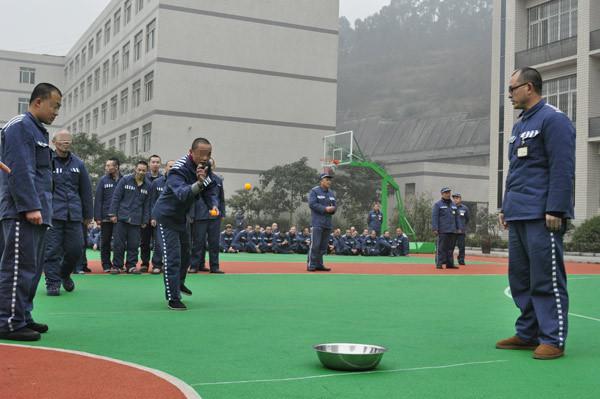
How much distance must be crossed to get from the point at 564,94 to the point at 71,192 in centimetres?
2876

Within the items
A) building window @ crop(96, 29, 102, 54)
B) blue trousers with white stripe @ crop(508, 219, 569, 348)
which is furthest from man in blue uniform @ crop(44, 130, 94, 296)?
building window @ crop(96, 29, 102, 54)

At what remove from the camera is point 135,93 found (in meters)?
46.2

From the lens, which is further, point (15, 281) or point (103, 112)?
point (103, 112)

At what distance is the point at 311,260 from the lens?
1420 cm

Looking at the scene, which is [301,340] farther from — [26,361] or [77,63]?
[77,63]

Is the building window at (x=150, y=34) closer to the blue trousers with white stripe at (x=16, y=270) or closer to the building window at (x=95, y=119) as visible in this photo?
the building window at (x=95, y=119)

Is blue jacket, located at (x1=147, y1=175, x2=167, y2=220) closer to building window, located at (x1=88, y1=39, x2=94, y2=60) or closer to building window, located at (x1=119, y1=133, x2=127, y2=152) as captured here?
building window, located at (x1=119, y1=133, x2=127, y2=152)

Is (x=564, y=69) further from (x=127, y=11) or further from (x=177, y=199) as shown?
(x=127, y=11)

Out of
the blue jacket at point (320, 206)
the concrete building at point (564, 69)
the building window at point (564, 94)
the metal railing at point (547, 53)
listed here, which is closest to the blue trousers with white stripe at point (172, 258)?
the blue jacket at point (320, 206)

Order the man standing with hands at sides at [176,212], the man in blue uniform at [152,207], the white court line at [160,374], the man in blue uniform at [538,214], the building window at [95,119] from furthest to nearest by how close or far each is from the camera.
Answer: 1. the building window at [95,119]
2. the man in blue uniform at [152,207]
3. the man standing with hands at sides at [176,212]
4. the man in blue uniform at [538,214]
5. the white court line at [160,374]

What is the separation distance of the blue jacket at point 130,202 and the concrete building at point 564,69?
23.8 metres

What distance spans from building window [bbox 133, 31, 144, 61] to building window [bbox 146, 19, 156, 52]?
1230mm

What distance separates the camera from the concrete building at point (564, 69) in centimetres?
3011

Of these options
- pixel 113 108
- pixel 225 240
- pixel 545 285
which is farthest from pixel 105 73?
pixel 545 285
